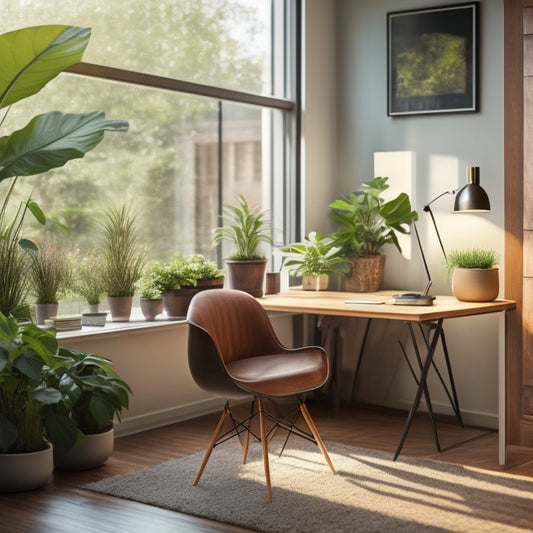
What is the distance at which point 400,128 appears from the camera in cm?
569

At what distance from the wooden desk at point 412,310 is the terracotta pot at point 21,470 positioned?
1.55m

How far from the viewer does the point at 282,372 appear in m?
4.02

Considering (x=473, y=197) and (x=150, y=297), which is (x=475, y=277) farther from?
(x=150, y=297)

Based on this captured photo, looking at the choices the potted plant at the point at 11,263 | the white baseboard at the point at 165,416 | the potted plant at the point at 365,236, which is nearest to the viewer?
the potted plant at the point at 11,263

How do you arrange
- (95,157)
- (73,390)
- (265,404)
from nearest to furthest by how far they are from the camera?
1. (73,390)
2. (95,157)
3. (265,404)

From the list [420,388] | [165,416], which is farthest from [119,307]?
[420,388]

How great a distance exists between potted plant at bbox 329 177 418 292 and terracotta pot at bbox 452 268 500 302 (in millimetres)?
717

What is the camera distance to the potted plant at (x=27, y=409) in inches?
150

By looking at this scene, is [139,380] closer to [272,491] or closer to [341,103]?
[272,491]

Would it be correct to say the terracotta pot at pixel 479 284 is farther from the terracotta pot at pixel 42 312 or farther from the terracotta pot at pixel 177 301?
the terracotta pot at pixel 42 312

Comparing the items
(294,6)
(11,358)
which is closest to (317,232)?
(294,6)

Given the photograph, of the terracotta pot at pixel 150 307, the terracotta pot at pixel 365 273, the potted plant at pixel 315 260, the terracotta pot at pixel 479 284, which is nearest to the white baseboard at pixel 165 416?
the terracotta pot at pixel 150 307

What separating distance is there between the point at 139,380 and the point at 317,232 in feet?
5.42

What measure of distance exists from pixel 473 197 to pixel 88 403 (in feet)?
7.15
